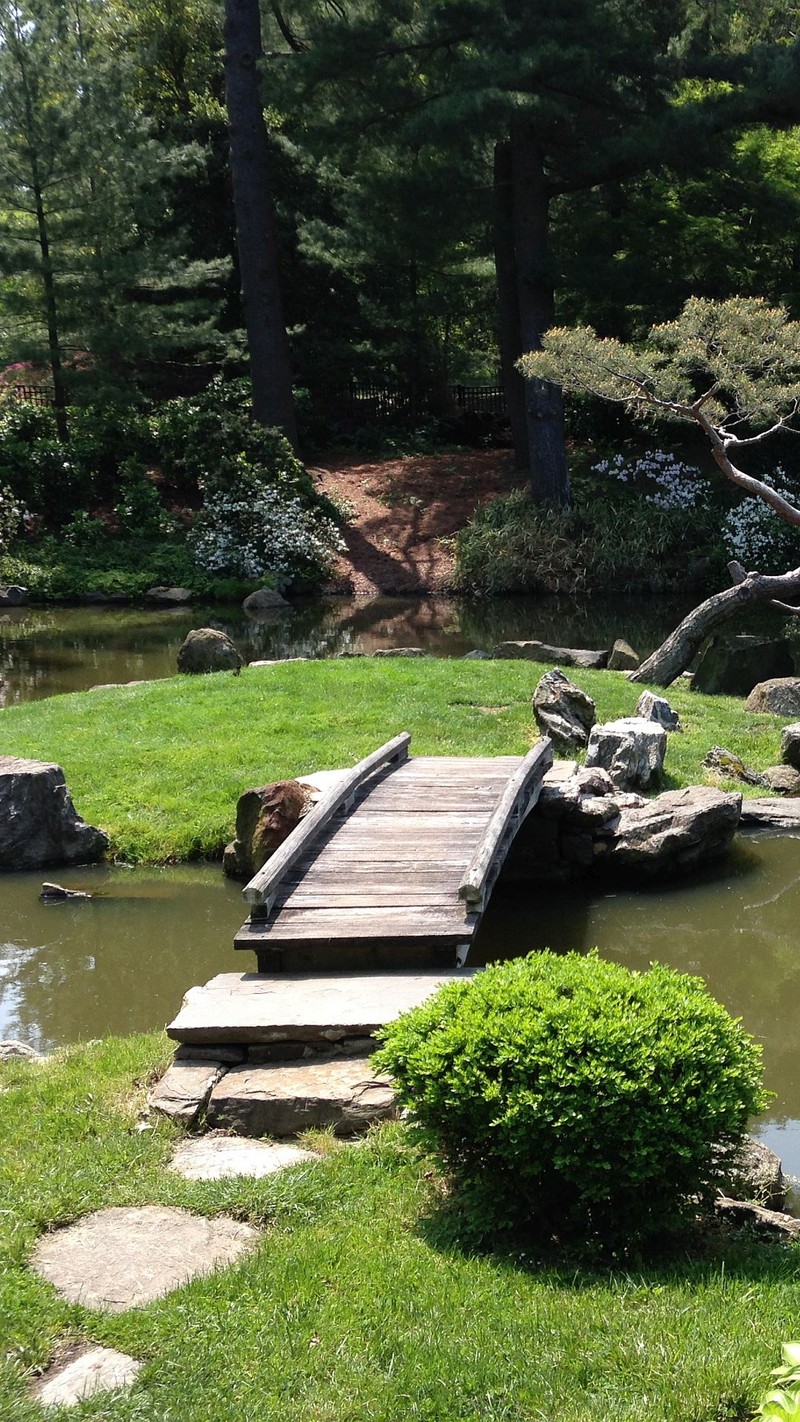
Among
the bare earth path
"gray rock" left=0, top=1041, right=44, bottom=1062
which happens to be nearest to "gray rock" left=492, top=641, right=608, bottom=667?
the bare earth path

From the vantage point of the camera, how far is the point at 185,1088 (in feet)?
18.4

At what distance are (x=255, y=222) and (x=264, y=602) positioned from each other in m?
8.41

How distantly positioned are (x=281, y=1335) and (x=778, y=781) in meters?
8.82

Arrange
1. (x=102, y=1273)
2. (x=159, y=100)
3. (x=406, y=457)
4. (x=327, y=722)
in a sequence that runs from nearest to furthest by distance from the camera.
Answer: (x=102, y=1273), (x=327, y=722), (x=406, y=457), (x=159, y=100)

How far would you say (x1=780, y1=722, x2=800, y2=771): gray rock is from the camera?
1191cm

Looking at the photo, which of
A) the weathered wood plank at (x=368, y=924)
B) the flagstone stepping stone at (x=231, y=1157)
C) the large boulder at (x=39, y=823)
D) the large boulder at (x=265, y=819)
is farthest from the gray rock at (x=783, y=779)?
the flagstone stepping stone at (x=231, y=1157)

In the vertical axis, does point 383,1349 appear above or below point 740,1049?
below

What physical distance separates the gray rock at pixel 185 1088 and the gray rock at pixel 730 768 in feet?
22.7

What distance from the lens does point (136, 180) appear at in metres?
26.0

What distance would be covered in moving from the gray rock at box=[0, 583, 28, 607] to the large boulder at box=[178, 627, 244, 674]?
830 cm

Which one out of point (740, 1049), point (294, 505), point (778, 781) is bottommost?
point (778, 781)

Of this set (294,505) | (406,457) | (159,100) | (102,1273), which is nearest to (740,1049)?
(102,1273)

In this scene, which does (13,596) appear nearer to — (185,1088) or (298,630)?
(298,630)

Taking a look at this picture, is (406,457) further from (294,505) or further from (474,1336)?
(474,1336)
